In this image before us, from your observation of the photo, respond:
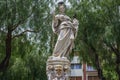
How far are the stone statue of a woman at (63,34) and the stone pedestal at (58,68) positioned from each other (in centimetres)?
25

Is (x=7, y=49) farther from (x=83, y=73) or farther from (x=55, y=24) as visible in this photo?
(x=83, y=73)

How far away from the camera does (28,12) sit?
19.8 metres

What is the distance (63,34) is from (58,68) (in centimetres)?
119

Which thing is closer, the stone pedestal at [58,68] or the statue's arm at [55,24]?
the stone pedestal at [58,68]

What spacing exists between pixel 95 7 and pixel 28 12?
4145 millimetres

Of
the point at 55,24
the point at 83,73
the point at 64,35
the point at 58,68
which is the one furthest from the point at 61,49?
the point at 83,73

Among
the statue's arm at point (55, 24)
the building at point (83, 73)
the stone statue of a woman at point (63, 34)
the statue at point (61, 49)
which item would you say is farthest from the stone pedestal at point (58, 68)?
the building at point (83, 73)

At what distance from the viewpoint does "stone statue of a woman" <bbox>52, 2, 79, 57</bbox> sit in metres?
11.2

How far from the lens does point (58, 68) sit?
35.8ft

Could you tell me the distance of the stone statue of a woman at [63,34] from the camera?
1120 centimetres

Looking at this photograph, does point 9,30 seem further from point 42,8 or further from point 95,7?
point 95,7

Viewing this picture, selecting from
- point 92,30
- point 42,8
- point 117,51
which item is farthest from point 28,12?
point 117,51

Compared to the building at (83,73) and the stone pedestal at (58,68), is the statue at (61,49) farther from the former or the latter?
the building at (83,73)

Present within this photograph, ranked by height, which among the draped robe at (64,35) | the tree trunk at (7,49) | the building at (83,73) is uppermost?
the draped robe at (64,35)
